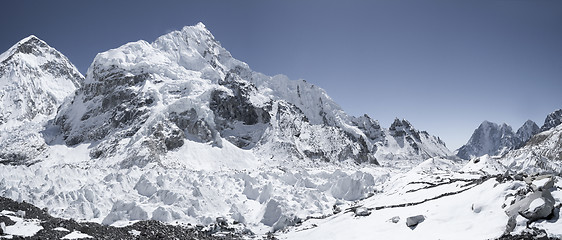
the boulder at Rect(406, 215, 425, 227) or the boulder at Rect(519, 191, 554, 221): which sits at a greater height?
the boulder at Rect(519, 191, 554, 221)

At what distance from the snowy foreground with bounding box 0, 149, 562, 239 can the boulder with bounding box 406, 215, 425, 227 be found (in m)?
0.07

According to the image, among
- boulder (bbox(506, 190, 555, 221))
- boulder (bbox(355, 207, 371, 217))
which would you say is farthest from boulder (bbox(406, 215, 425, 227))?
boulder (bbox(355, 207, 371, 217))

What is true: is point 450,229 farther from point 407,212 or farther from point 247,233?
point 247,233

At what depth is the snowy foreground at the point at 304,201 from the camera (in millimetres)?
22928

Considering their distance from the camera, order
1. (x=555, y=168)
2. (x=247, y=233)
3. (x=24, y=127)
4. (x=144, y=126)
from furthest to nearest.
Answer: (x=24, y=127), (x=144, y=126), (x=555, y=168), (x=247, y=233)

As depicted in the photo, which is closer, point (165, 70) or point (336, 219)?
point (336, 219)

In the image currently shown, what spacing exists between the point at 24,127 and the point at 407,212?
462 ft

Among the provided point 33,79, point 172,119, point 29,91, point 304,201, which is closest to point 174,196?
point 304,201

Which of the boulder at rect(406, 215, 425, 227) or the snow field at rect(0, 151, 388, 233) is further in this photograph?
the snow field at rect(0, 151, 388, 233)

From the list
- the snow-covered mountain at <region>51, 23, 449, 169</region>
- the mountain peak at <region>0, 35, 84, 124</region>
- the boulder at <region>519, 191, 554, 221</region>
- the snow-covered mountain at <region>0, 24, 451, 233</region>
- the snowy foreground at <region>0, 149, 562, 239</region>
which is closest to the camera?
the boulder at <region>519, 191, 554, 221</region>

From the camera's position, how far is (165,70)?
156 meters

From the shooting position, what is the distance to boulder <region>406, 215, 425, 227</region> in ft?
83.6

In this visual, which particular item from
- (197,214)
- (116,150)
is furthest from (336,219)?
(116,150)

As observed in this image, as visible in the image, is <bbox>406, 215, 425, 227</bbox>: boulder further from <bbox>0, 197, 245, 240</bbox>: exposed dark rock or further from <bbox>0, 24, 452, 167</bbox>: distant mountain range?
<bbox>0, 24, 452, 167</bbox>: distant mountain range
